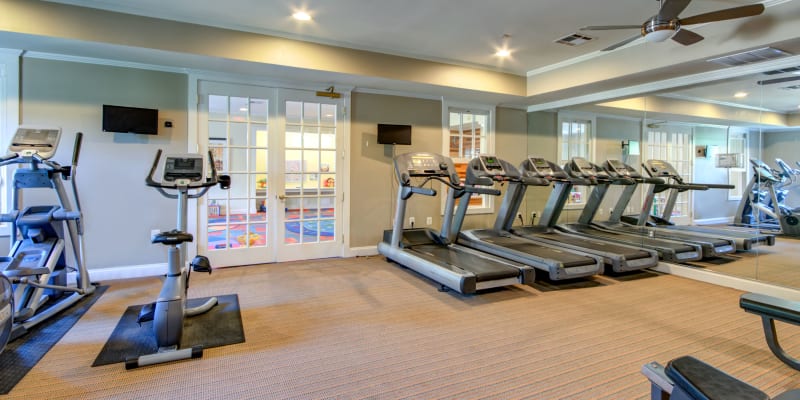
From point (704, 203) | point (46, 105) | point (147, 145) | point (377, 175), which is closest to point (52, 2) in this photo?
point (46, 105)

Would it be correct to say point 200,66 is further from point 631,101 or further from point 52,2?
point 631,101

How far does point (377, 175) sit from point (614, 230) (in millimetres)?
3868

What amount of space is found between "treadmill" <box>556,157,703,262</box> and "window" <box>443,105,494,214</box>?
133 cm

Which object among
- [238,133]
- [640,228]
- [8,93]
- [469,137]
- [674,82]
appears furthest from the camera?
[469,137]

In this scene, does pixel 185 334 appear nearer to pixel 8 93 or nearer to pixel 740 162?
pixel 8 93

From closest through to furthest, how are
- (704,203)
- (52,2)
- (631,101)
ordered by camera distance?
(52,2)
(704,203)
(631,101)

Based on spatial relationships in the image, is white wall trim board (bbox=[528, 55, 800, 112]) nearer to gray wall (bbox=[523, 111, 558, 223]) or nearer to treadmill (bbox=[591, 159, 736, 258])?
gray wall (bbox=[523, 111, 558, 223])

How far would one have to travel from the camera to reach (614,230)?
243 inches

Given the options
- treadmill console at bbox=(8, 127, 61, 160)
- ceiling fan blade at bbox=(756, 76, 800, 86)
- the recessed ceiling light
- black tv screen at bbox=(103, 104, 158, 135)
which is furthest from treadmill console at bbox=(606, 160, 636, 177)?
treadmill console at bbox=(8, 127, 61, 160)

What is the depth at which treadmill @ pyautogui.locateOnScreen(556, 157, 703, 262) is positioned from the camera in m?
4.96

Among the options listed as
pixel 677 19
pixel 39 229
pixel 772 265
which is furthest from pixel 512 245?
pixel 39 229

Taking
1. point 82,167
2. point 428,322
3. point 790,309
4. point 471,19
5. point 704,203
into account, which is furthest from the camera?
point 704,203

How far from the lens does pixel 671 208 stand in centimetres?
591

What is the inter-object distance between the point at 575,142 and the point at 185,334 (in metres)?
6.73
